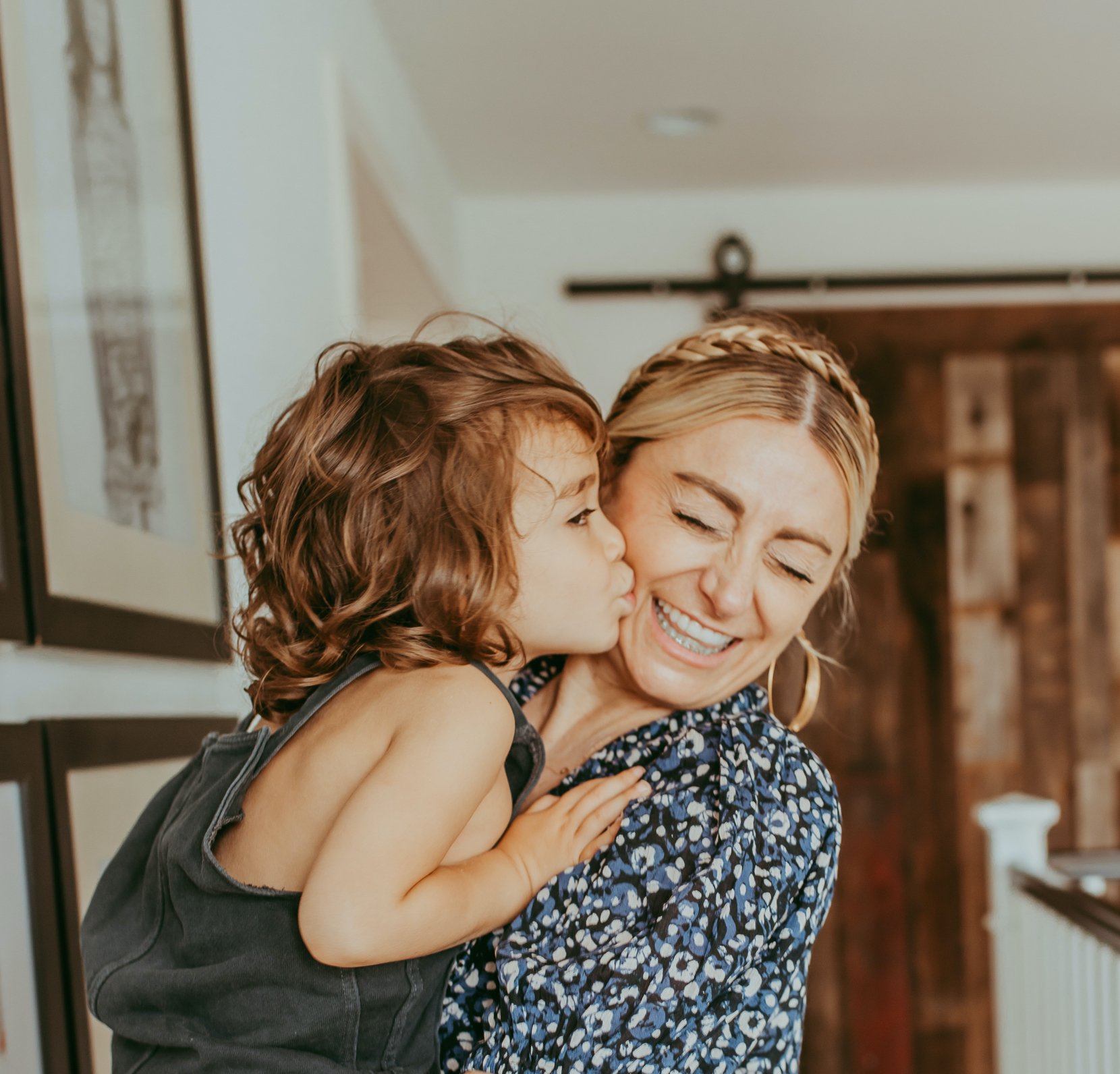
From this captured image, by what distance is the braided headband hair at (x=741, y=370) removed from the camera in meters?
1.16

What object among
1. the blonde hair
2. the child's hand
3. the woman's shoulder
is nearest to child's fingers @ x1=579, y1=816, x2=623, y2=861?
the child's hand

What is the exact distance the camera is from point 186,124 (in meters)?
1.48

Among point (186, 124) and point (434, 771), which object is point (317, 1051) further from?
point (186, 124)

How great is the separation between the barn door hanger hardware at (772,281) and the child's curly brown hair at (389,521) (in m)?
2.84

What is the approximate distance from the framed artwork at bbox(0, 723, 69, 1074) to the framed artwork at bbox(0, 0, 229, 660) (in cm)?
11

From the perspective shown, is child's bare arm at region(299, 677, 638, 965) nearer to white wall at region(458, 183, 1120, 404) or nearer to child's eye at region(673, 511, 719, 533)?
child's eye at region(673, 511, 719, 533)

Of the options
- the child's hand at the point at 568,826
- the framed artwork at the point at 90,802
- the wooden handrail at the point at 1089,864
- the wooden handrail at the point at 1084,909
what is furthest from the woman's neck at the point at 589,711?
the wooden handrail at the point at 1089,864

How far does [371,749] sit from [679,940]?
0.92 ft

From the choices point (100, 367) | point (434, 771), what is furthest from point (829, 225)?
point (434, 771)

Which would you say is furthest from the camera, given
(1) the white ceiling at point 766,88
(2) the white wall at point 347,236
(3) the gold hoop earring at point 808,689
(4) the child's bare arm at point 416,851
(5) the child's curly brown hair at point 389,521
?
(1) the white ceiling at point 766,88

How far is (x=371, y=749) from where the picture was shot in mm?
850

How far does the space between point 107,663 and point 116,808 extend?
0.46 feet

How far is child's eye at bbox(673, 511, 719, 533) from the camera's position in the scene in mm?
1132

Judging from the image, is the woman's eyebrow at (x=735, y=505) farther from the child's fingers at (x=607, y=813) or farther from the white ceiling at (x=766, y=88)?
the white ceiling at (x=766, y=88)
